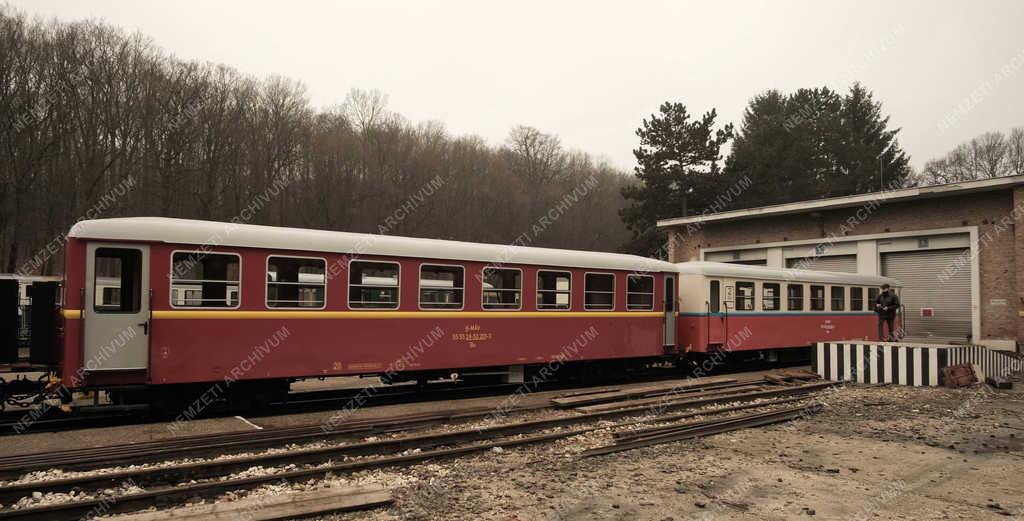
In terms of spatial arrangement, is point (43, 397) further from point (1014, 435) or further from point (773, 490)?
point (1014, 435)

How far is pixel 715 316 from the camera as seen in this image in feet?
52.9

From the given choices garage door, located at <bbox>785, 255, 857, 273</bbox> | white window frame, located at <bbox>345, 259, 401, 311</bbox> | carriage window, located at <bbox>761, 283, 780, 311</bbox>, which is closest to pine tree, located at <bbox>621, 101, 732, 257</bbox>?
garage door, located at <bbox>785, 255, 857, 273</bbox>

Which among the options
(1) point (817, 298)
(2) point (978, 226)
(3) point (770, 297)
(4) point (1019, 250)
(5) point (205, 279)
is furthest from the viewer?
(2) point (978, 226)

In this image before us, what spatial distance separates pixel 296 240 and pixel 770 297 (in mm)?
13190

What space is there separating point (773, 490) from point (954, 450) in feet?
11.6

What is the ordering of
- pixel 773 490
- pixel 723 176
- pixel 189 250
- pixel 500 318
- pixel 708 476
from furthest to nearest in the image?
1. pixel 723 176
2. pixel 500 318
3. pixel 189 250
4. pixel 708 476
5. pixel 773 490

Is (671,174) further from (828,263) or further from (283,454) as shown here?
(283,454)

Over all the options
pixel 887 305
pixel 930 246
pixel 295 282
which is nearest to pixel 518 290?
pixel 295 282

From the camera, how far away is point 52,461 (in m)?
6.98

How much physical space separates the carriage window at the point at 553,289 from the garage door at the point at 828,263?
17695mm

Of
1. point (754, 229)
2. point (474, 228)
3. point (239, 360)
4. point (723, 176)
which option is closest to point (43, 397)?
point (239, 360)

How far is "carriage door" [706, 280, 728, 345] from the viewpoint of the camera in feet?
52.4

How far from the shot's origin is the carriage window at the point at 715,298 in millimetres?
16031

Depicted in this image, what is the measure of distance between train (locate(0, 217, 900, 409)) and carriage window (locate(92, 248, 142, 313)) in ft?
0.06
